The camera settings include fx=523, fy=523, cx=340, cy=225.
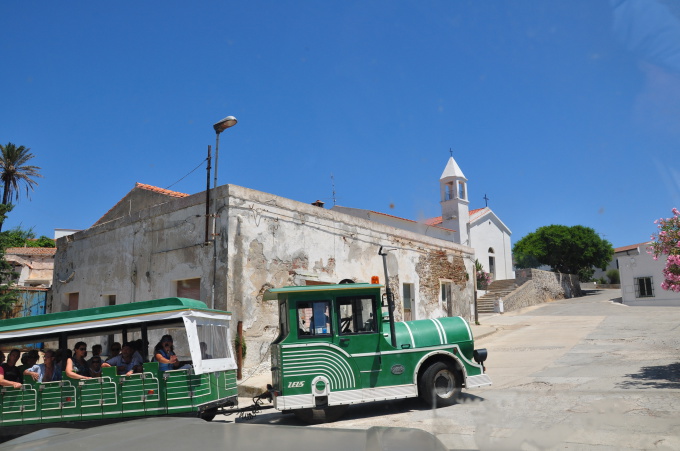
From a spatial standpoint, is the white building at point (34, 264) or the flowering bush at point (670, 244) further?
the white building at point (34, 264)

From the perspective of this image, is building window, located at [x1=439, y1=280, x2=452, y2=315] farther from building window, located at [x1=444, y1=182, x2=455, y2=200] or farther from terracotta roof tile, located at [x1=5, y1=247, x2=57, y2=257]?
terracotta roof tile, located at [x1=5, y1=247, x2=57, y2=257]

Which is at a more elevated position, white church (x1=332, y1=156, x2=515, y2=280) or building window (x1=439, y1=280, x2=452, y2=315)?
white church (x1=332, y1=156, x2=515, y2=280)

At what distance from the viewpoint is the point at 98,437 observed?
229cm

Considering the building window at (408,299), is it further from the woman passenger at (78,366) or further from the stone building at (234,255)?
the woman passenger at (78,366)

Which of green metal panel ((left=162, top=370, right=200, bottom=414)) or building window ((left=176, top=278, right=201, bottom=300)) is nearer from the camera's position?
green metal panel ((left=162, top=370, right=200, bottom=414))

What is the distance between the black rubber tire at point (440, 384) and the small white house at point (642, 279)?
25036mm

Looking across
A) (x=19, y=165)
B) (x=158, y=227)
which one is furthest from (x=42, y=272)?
(x=158, y=227)

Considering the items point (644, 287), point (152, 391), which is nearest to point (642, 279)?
point (644, 287)

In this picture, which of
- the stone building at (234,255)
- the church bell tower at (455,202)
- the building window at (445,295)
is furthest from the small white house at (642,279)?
the stone building at (234,255)

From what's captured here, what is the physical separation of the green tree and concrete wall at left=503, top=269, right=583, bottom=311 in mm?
2945

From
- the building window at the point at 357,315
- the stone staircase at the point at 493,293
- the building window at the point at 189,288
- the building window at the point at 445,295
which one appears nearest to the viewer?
the building window at the point at 357,315

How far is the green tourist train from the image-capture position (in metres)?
7.41

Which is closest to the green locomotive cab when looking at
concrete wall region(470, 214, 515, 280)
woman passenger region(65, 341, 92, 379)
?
woman passenger region(65, 341, 92, 379)

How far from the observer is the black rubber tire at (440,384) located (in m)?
8.76
